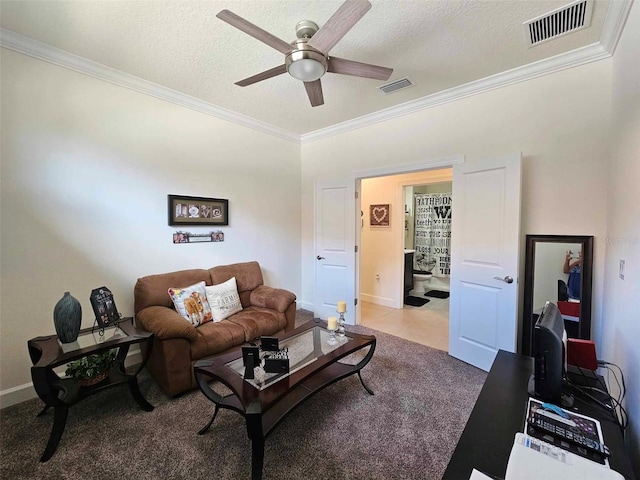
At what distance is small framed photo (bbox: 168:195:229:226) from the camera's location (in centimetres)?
298

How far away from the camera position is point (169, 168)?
Result: 295 centimetres

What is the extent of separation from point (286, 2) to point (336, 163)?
233cm

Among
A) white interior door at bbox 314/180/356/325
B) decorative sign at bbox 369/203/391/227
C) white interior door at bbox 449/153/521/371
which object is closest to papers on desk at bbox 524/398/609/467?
white interior door at bbox 449/153/521/371

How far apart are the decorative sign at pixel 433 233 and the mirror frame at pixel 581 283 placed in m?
3.30

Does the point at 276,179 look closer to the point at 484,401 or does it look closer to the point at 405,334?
the point at 405,334

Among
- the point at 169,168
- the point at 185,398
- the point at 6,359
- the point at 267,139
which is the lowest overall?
the point at 185,398

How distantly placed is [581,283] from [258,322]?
2849 mm

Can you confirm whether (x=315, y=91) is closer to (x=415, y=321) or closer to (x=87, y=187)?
(x=87, y=187)

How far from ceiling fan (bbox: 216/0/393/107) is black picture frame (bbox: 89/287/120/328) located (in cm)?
197

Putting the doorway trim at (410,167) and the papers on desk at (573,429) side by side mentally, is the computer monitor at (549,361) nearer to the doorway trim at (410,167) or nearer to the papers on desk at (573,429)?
the papers on desk at (573,429)

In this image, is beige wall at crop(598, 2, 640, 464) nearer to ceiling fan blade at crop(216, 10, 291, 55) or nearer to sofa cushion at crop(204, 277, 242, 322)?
ceiling fan blade at crop(216, 10, 291, 55)

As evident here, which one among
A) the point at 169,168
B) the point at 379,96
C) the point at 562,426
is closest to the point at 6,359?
the point at 169,168

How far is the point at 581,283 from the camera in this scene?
2275 millimetres

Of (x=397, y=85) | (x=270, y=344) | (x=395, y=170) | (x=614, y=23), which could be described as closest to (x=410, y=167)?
A: (x=395, y=170)
